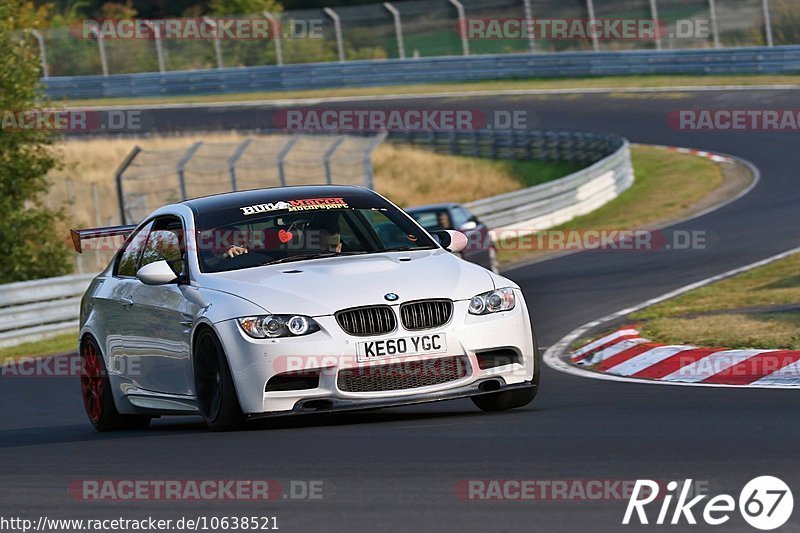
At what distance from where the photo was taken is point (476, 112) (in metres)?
41.9

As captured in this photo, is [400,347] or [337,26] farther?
[337,26]

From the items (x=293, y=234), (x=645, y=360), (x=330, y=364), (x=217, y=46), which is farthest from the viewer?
(x=217, y=46)

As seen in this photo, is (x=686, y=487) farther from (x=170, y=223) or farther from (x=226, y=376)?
(x=170, y=223)

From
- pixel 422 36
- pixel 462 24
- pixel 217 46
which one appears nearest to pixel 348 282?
pixel 462 24

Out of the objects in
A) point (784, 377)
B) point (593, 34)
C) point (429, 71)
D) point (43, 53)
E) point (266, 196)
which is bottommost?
point (429, 71)

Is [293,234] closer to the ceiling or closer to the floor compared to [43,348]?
closer to the ceiling

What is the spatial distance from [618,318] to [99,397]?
6.21 metres

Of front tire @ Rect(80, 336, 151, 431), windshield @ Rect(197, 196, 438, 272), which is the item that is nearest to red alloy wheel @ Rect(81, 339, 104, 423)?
front tire @ Rect(80, 336, 151, 431)

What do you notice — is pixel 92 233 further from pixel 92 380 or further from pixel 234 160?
pixel 234 160

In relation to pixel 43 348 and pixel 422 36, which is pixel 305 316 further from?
pixel 422 36

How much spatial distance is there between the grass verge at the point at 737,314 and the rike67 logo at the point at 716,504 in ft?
17.1

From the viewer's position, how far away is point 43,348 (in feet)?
64.5

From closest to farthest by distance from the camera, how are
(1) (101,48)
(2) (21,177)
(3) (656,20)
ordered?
(2) (21,177), (3) (656,20), (1) (101,48)

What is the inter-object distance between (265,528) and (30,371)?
11.4 metres
